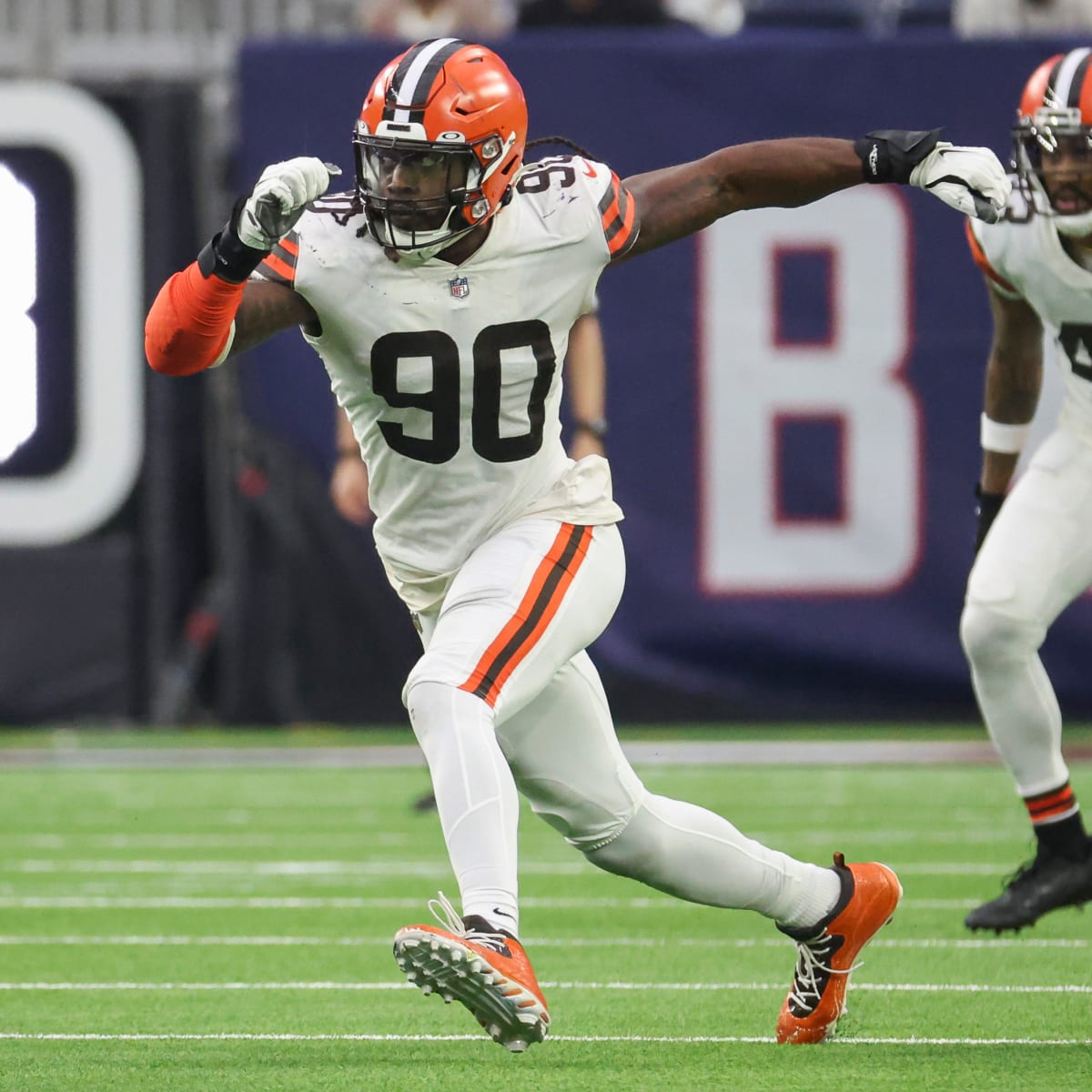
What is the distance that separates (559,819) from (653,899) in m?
1.97

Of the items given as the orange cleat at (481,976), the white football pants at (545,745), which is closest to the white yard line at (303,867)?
the white football pants at (545,745)

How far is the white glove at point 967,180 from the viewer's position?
351 cm

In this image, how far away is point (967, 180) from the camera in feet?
11.5

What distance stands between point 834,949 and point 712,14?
22.8 ft

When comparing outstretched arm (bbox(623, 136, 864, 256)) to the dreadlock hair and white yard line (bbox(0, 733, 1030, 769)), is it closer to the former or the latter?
the dreadlock hair

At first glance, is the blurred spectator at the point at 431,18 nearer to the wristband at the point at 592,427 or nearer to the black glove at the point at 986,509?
the wristband at the point at 592,427

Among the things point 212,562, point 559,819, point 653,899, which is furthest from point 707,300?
point 559,819

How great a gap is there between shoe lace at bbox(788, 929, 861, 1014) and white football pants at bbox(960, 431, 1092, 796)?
1.07 meters

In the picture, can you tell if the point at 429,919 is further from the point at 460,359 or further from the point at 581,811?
the point at 460,359

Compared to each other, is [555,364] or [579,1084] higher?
[555,364]

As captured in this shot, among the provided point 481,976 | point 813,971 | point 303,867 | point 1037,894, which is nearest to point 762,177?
point 813,971

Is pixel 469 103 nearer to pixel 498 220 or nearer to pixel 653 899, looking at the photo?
pixel 498 220

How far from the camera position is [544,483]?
3643mm

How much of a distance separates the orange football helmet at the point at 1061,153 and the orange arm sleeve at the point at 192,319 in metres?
1.96
